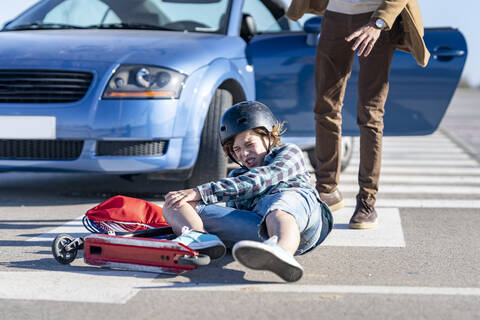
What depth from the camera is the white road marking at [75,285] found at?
333 cm

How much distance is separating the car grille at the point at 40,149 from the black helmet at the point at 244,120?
1697 millimetres

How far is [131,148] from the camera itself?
5.62 meters

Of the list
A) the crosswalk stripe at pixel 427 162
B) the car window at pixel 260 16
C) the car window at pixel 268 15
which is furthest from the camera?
the crosswalk stripe at pixel 427 162

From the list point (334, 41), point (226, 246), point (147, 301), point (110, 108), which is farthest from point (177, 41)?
point (147, 301)

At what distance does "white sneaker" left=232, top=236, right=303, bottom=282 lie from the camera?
332 centimetres

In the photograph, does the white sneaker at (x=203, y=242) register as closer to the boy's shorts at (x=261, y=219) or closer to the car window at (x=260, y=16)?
the boy's shorts at (x=261, y=219)

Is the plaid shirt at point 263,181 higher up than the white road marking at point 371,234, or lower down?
higher up

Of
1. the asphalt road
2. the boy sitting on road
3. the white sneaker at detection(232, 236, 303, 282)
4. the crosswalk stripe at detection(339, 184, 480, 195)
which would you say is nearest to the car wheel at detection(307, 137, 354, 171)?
the crosswalk stripe at detection(339, 184, 480, 195)

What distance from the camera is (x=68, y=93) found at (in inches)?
220

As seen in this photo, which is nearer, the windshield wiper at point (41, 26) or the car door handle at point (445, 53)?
the car door handle at point (445, 53)

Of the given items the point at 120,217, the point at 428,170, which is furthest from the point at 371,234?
the point at 428,170

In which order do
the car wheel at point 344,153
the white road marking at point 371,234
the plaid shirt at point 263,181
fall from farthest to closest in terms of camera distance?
the car wheel at point 344,153 → the white road marking at point 371,234 → the plaid shirt at point 263,181

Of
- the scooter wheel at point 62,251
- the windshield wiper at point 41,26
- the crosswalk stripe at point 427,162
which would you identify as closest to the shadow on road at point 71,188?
the windshield wiper at point 41,26

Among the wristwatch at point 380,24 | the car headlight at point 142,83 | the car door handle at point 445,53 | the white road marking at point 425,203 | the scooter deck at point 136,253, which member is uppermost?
the wristwatch at point 380,24
